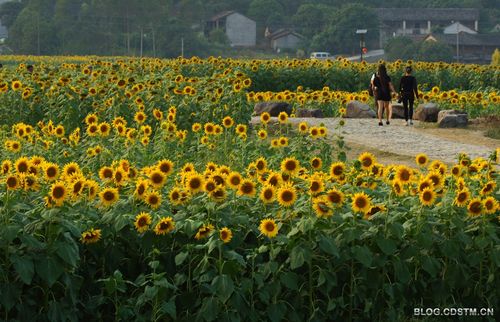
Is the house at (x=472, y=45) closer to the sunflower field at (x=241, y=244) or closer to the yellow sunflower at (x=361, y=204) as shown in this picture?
the sunflower field at (x=241, y=244)

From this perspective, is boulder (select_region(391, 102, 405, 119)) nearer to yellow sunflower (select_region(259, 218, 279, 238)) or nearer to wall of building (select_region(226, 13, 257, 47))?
yellow sunflower (select_region(259, 218, 279, 238))

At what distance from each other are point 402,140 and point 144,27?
53823 mm

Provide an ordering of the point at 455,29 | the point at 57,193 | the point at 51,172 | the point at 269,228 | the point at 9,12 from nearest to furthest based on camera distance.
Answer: the point at 57,193
the point at 269,228
the point at 51,172
the point at 9,12
the point at 455,29

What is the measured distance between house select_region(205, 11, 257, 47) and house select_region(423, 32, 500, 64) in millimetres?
13910

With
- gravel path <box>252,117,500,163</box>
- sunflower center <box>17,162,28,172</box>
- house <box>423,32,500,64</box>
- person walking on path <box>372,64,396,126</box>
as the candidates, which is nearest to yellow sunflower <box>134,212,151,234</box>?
sunflower center <box>17,162,28,172</box>

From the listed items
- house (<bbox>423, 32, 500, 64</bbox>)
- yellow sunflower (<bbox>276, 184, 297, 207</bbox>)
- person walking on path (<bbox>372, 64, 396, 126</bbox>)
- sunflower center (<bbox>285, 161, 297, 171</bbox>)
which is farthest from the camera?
house (<bbox>423, 32, 500, 64</bbox>)

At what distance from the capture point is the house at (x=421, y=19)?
8306cm

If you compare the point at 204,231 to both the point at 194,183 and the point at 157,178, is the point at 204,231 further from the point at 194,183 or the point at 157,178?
the point at 157,178

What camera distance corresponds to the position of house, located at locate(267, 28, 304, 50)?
7644 cm

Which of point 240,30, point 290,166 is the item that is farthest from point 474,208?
point 240,30

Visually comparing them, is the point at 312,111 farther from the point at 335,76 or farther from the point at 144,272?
the point at 144,272

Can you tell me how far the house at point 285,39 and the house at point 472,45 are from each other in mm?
9570

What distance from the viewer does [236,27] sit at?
79375 mm

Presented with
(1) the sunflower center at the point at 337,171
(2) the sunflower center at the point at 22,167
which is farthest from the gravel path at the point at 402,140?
(2) the sunflower center at the point at 22,167
